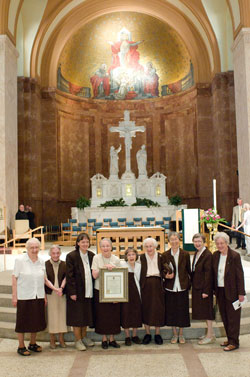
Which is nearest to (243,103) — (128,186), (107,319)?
(128,186)

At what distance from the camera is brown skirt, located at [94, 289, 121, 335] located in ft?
16.7

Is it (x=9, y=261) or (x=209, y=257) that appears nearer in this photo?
(x=209, y=257)

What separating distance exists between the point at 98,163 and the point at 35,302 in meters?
16.3

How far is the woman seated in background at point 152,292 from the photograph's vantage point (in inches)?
203

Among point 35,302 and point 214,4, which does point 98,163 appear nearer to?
point 214,4

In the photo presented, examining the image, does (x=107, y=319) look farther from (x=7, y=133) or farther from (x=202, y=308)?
(x=7, y=133)

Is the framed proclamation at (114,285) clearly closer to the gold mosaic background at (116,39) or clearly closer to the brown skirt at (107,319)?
the brown skirt at (107,319)

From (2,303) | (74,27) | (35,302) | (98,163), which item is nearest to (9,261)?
(2,303)

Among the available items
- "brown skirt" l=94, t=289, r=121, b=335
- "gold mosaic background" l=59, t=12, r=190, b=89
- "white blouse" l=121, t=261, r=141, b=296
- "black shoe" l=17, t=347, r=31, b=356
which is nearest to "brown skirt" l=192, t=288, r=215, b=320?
"white blouse" l=121, t=261, r=141, b=296

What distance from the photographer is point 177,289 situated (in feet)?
17.1

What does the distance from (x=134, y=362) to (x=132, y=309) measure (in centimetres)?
70

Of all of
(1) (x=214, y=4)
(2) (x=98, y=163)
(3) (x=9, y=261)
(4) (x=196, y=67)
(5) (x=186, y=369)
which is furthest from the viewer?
(2) (x=98, y=163)

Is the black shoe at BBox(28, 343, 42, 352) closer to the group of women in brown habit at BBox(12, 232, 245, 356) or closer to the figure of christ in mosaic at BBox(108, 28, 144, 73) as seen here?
the group of women in brown habit at BBox(12, 232, 245, 356)

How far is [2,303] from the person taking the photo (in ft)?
21.0
